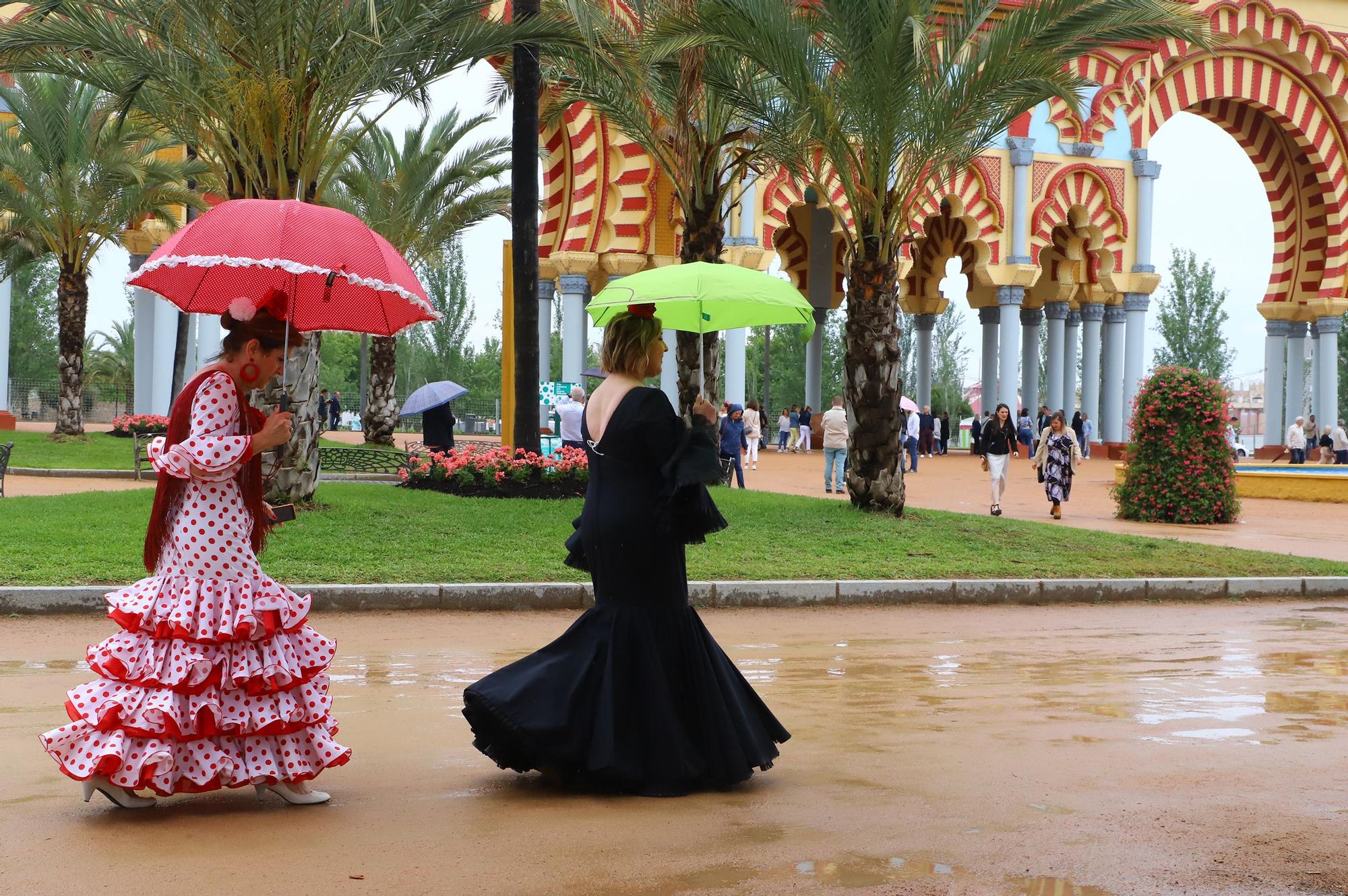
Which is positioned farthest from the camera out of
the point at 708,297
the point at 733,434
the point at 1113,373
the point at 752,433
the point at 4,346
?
the point at 1113,373

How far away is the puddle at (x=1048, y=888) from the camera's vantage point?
3.71 meters

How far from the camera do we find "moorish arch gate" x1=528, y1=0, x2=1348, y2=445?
1103 inches

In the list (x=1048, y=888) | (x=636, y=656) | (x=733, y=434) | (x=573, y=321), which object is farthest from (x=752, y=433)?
(x=1048, y=888)

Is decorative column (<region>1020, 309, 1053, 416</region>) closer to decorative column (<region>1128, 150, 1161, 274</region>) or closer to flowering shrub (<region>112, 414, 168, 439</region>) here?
decorative column (<region>1128, 150, 1161, 274</region>)

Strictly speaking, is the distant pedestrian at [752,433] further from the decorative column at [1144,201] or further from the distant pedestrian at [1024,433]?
the decorative column at [1144,201]

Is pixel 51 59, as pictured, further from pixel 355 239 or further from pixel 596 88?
pixel 355 239

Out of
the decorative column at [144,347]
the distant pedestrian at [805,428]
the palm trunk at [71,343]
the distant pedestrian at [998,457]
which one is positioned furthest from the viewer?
the distant pedestrian at [805,428]

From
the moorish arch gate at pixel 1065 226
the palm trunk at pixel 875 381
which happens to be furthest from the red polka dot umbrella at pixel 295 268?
the moorish arch gate at pixel 1065 226

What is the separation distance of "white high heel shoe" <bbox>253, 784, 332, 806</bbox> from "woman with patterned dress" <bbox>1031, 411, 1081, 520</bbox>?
14.6 m

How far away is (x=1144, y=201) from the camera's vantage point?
33.0 meters

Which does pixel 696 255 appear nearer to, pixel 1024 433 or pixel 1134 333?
pixel 1024 433

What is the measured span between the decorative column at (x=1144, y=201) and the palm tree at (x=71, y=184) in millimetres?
21041

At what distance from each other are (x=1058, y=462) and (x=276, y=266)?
14.6 m

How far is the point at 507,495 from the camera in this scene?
15.9 meters
